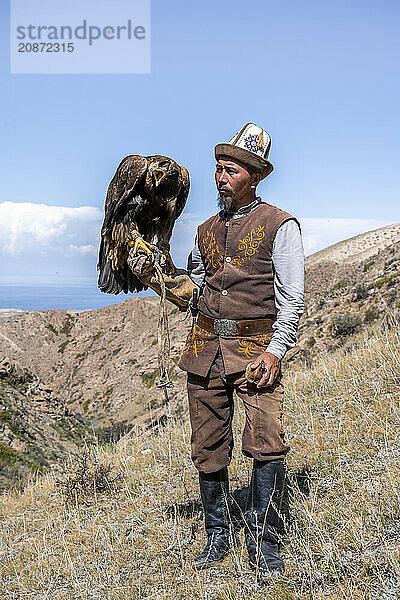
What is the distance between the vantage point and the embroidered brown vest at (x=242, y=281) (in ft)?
8.98

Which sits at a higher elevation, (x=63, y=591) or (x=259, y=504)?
(x=259, y=504)

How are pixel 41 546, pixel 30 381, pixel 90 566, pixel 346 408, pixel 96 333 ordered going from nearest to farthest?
pixel 90 566 < pixel 41 546 < pixel 346 408 < pixel 30 381 < pixel 96 333

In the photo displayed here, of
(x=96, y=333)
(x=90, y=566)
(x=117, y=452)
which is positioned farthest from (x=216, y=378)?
(x=96, y=333)

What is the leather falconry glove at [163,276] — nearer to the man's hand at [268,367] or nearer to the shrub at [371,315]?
the man's hand at [268,367]

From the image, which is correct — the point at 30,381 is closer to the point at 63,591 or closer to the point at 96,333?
the point at 63,591

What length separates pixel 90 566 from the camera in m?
3.18

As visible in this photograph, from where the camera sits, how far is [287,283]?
268 cm

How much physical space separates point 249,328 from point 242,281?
9.8 inches

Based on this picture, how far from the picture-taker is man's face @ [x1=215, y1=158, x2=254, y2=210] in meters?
2.79

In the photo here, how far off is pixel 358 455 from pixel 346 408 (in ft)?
3.07

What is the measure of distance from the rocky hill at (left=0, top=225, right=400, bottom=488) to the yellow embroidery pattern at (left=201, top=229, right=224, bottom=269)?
435 cm

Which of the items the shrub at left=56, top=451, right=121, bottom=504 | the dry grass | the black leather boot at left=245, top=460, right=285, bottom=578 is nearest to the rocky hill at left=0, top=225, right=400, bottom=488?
the shrub at left=56, top=451, right=121, bottom=504

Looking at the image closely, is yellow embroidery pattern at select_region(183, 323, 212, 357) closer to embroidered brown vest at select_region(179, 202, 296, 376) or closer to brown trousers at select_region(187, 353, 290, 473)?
embroidered brown vest at select_region(179, 202, 296, 376)

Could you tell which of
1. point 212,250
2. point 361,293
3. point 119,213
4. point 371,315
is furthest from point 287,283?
point 361,293
